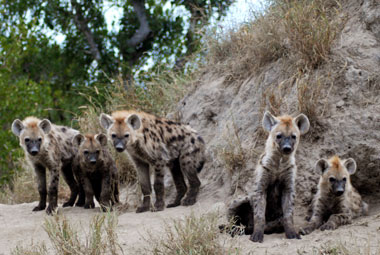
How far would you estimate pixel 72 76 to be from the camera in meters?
15.0

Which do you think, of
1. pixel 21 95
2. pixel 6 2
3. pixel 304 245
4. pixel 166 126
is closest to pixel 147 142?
pixel 166 126

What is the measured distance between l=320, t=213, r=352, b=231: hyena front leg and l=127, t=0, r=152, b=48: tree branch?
30.2ft

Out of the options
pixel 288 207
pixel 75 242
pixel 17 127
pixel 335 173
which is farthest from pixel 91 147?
pixel 335 173

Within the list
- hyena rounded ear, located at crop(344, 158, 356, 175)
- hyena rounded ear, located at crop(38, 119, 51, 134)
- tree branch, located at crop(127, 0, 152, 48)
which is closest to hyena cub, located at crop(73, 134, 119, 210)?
hyena rounded ear, located at crop(38, 119, 51, 134)

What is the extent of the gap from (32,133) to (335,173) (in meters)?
3.46

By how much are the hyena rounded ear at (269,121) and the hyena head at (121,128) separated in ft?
5.54

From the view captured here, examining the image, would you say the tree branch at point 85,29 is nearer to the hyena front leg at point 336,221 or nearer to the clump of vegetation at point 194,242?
the hyena front leg at point 336,221

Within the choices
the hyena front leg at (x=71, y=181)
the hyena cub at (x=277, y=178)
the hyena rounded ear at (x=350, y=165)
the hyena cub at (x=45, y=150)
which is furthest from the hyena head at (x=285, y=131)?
the hyena front leg at (x=71, y=181)

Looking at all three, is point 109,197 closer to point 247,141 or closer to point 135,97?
point 247,141

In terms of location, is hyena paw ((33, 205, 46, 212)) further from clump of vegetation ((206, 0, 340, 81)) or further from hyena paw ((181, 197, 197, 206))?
clump of vegetation ((206, 0, 340, 81))

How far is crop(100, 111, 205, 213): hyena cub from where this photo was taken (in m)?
6.59

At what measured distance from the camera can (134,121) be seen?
6.69 m

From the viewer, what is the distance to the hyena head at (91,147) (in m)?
6.63

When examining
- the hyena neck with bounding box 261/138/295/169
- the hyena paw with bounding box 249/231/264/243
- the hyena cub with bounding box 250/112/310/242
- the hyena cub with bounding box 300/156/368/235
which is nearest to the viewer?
the hyena paw with bounding box 249/231/264/243
